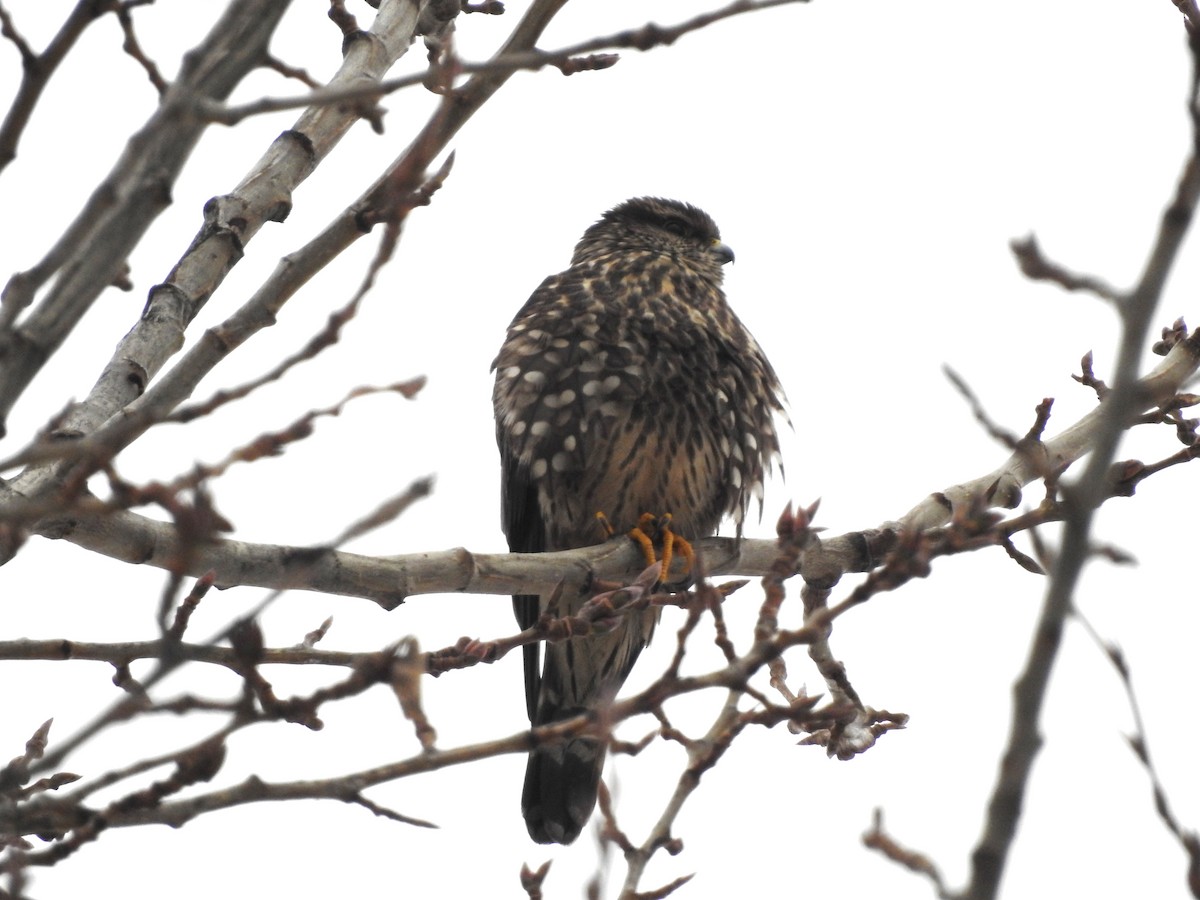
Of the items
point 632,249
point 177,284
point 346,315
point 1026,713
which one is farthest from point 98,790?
point 632,249

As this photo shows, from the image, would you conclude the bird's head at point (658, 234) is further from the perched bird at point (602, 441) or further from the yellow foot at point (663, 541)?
the yellow foot at point (663, 541)

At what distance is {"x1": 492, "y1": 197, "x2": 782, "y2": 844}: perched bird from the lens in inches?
180

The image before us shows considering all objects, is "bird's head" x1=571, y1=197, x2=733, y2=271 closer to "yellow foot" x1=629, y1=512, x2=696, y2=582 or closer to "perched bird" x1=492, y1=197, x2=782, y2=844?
"perched bird" x1=492, y1=197, x2=782, y2=844

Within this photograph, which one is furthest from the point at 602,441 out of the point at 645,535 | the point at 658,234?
the point at 658,234

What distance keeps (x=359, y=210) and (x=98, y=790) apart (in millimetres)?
1314

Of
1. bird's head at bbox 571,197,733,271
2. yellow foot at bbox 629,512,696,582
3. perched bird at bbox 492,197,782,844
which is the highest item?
bird's head at bbox 571,197,733,271

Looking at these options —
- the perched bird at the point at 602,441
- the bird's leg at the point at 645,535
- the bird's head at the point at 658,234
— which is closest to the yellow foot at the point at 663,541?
the bird's leg at the point at 645,535

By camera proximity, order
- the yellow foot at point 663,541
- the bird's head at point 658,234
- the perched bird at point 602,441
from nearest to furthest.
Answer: the yellow foot at point 663,541
the perched bird at point 602,441
the bird's head at point 658,234

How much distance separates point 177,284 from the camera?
11.0ft

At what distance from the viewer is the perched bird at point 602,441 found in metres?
4.57

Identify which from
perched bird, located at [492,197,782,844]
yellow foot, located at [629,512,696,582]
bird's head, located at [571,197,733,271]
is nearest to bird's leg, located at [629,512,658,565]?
yellow foot, located at [629,512,696,582]

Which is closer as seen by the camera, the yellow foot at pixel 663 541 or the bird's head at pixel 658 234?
the yellow foot at pixel 663 541

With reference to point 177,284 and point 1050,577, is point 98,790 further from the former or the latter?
point 177,284

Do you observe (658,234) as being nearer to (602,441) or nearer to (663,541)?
(602,441)
